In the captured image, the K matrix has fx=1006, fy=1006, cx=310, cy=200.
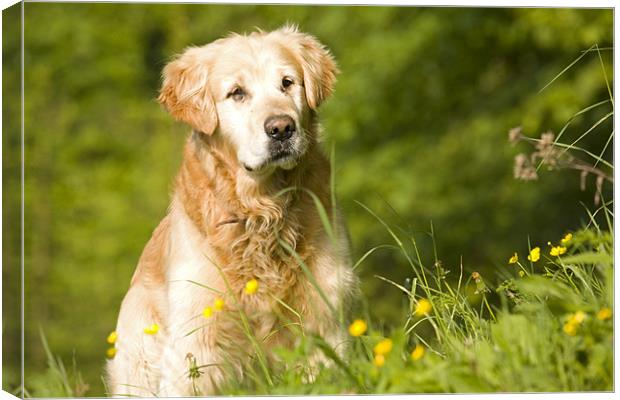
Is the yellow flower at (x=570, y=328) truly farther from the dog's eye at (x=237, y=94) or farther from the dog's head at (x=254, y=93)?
the dog's eye at (x=237, y=94)

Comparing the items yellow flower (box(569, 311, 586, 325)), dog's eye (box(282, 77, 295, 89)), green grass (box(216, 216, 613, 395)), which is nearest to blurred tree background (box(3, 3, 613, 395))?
dog's eye (box(282, 77, 295, 89))

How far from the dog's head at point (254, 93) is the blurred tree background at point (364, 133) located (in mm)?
Answer: 3970

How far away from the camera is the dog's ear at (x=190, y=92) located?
13.8ft

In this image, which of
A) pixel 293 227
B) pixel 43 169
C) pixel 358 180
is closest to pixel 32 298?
pixel 43 169

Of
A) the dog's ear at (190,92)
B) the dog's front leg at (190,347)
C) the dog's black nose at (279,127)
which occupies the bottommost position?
the dog's front leg at (190,347)

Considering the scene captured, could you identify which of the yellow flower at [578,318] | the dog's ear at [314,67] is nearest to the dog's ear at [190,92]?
the dog's ear at [314,67]

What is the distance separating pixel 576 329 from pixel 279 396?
92cm

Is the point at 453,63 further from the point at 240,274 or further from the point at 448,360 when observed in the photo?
the point at 448,360

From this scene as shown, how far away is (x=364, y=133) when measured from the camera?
37.4 feet

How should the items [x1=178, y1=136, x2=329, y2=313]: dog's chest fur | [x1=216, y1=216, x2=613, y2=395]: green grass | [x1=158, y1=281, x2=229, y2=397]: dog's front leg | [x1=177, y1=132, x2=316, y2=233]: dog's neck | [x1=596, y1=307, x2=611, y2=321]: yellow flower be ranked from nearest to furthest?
[x1=216, y1=216, x2=613, y2=395]: green grass
[x1=596, y1=307, x2=611, y2=321]: yellow flower
[x1=158, y1=281, x2=229, y2=397]: dog's front leg
[x1=178, y1=136, x2=329, y2=313]: dog's chest fur
[x1=177, y1=132, x2=316, y2=233]: dog's neck

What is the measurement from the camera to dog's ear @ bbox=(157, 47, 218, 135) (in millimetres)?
4203

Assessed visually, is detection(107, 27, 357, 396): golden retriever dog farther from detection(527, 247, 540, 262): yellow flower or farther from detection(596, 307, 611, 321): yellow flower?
detection(596, 307, 611, 321): yellow flower

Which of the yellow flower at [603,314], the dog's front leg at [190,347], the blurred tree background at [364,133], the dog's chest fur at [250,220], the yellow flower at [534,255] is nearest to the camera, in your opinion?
the yellow flower at [603,314]

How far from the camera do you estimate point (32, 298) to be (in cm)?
1263
